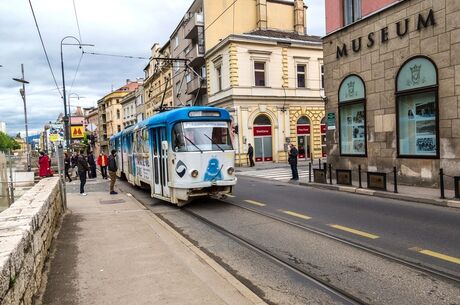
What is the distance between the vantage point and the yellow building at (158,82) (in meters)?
48.9

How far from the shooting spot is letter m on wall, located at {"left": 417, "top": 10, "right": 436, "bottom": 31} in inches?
505

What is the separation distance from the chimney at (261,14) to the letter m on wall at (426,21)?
2484 cm

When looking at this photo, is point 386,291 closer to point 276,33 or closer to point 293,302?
point 293,302

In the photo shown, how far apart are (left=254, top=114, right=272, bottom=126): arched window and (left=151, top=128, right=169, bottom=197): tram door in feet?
66.9

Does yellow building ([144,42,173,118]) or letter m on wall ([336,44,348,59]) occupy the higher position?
yellow building ([144,42,173,118])

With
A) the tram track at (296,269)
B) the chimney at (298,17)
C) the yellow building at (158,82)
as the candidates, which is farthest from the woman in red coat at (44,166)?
the chimney at (298,17)

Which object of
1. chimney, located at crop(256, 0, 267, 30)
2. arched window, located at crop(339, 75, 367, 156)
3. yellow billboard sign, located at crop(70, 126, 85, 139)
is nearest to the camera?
arched window, located at crop(339, 75, 367, 156)

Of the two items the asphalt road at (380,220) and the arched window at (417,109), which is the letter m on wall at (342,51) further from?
the asphalt road at (380,220)

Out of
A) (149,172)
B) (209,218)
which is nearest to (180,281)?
(209,218)

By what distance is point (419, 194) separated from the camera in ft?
39.3

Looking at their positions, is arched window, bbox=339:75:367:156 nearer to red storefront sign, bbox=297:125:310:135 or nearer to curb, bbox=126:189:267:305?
curb, bbox=126:189:267:305

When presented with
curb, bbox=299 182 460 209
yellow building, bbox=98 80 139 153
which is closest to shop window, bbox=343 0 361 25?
curb, bbox=299 182 460 209

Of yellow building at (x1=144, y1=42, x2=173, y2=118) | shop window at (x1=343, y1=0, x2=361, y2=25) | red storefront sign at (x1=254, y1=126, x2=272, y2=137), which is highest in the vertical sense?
yellow building at (x1=144, y1=42, x2=173, y2=118)

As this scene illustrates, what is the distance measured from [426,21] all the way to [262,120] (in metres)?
20.4
